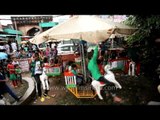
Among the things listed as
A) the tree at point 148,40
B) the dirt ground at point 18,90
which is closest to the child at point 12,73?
the dirt ground at point 18,90

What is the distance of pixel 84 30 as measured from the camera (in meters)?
4.54

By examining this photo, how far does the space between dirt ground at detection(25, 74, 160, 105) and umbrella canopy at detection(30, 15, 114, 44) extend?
5.14 ft

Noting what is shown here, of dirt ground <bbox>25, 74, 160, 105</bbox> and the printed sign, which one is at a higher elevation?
the printed sign

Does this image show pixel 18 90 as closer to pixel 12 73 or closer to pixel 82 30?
pixel 12 73

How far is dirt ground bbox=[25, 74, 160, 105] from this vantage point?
454 cm

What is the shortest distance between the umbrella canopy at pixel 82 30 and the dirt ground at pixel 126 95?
157 centimetres

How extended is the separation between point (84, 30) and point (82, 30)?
2.2 inches

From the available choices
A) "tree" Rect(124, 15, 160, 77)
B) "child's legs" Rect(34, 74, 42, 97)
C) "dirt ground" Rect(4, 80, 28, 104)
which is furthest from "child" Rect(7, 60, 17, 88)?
"tree" Rect(124, 15, 160, 77)

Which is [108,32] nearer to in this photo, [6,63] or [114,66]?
[114,66]

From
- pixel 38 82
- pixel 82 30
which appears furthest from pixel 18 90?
pixel 82 30

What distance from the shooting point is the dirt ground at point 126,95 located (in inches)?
179

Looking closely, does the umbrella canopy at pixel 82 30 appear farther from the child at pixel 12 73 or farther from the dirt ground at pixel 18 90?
the dirt ground at pixel 18 90

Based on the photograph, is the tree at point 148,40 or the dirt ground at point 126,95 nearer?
the dirt ground at point 126,95

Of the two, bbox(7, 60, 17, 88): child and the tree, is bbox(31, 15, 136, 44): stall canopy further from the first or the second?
bbox(7, 60, 17, 88): child
